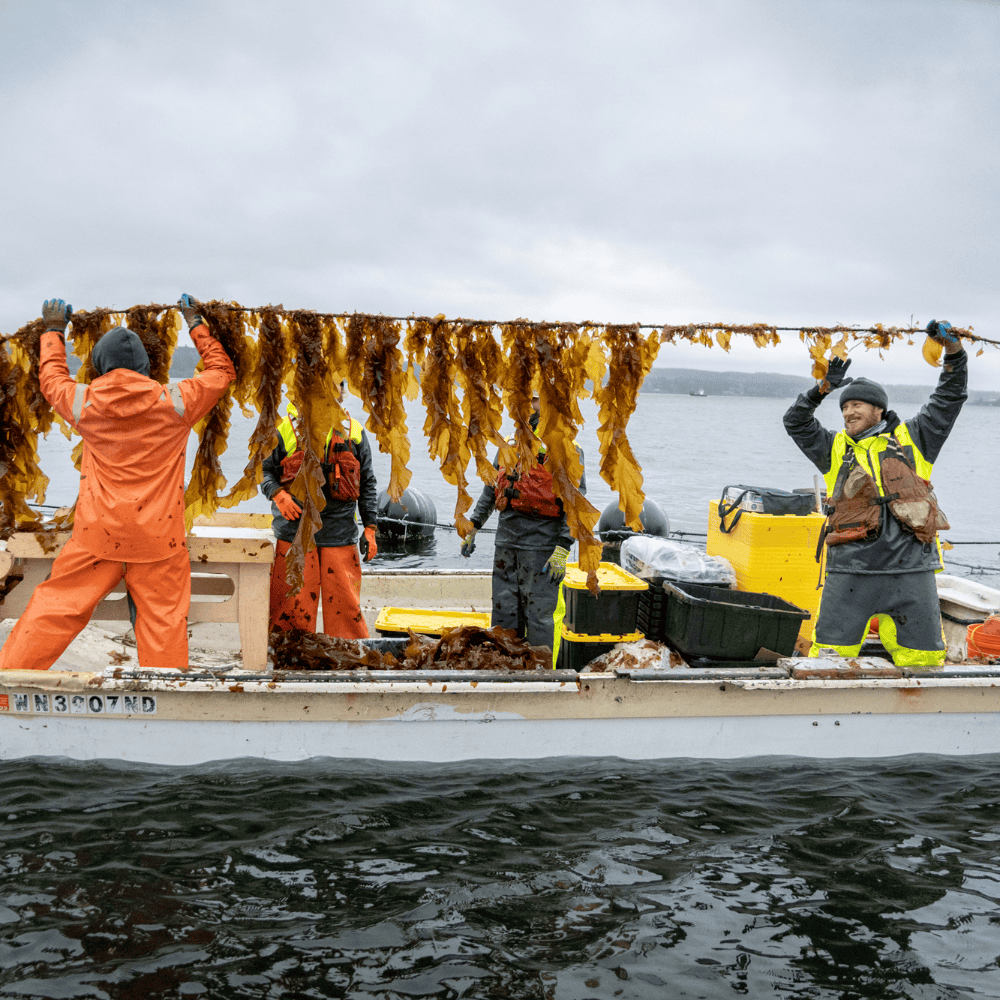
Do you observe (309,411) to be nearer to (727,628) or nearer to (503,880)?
(503,880)

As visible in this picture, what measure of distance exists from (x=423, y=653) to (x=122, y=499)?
7.10ft

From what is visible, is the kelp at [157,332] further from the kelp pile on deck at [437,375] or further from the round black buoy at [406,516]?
the round black buoy at [406,516]

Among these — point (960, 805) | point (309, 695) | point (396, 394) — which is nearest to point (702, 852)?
point (960, 805)

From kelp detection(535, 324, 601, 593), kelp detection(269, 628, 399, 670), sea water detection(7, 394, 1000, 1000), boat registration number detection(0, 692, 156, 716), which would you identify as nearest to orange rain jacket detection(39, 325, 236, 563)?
boat registration number detection(0, 692, 156, 716)

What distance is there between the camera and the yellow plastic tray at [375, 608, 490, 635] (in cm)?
654

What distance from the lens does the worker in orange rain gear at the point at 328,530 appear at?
5914 mm

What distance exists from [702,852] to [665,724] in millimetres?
828

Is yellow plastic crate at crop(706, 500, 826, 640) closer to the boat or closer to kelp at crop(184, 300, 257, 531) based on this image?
the boat

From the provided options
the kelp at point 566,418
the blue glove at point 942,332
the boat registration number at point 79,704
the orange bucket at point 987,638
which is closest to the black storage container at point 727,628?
the kelp at point 566,418

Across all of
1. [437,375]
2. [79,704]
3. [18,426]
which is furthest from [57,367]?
[437,375]

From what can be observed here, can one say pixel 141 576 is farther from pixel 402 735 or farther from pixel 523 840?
pixel 523 840

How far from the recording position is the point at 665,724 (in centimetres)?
506

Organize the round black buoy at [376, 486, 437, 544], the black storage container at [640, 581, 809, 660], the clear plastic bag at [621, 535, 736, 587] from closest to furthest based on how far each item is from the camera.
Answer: the black storage container at [640, 581, 809, 660], the clear plastic bag at [621, 535, 736, 587], the round black buoy at [376, 486, 437, 544]

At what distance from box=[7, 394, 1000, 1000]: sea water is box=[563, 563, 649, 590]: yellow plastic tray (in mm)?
1149
